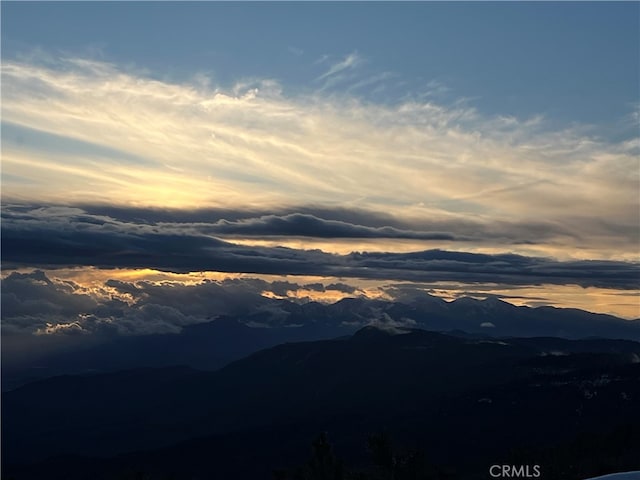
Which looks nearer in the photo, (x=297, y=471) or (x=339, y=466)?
(x=339, y=466)

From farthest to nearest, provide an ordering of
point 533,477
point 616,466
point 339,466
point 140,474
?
point 616,466, point 140,474, point 533,477, point 339,466

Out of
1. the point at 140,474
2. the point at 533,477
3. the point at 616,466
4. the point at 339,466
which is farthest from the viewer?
the point at 616,466

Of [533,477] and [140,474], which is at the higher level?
[533,477]

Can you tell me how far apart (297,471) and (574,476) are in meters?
56.8

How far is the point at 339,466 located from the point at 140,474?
5255 cm

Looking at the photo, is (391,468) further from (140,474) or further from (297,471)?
(140,474)

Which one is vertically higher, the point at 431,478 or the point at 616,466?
the point at 431,478

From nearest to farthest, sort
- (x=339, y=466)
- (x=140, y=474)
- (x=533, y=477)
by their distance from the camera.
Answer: (x=339, y=466), (x=533, y=477), (x=140, y=474)

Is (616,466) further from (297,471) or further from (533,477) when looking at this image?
(297,471)

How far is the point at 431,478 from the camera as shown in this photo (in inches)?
5295

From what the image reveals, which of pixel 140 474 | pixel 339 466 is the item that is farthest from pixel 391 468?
pixel 140 474

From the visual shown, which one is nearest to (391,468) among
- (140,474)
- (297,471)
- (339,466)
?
(339,466)

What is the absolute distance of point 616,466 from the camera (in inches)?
7407

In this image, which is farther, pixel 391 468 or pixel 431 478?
pixel 431 478
